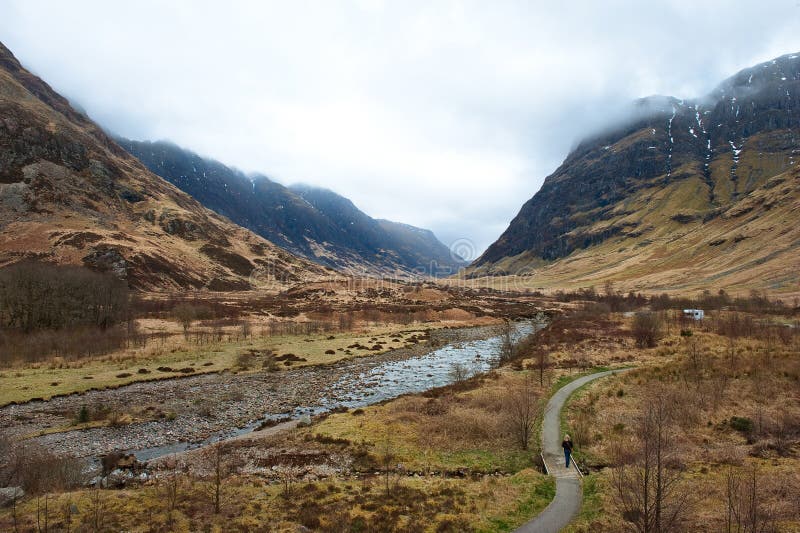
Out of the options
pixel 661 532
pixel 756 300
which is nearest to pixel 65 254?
pixel 661 532

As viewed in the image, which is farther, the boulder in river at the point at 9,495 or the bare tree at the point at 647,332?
the bare tree at the point at 647,332

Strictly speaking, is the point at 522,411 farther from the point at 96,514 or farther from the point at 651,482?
the point at 96,514

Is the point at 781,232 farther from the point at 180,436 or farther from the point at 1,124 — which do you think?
the point at 1,124

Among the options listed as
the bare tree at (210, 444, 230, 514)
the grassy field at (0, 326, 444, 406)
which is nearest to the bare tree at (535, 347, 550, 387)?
the grassy field at (0, 326, 444, 406)

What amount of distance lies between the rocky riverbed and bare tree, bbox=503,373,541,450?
38.9 ft

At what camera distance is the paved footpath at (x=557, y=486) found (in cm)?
1578

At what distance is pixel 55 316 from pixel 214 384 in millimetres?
35771

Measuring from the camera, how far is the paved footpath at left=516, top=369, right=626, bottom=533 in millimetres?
15781

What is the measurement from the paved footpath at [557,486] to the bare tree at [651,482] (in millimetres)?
1809

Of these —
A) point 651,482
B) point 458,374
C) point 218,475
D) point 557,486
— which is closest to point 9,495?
point 218,475

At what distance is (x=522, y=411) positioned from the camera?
27.9 meters

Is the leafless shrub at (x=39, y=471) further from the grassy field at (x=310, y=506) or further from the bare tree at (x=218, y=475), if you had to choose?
the bare tree at (x=218, y=475)

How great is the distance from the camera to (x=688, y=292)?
14138 cm

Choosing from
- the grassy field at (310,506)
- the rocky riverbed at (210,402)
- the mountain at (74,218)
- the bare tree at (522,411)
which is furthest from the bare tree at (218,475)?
the mountain at (74,218)
